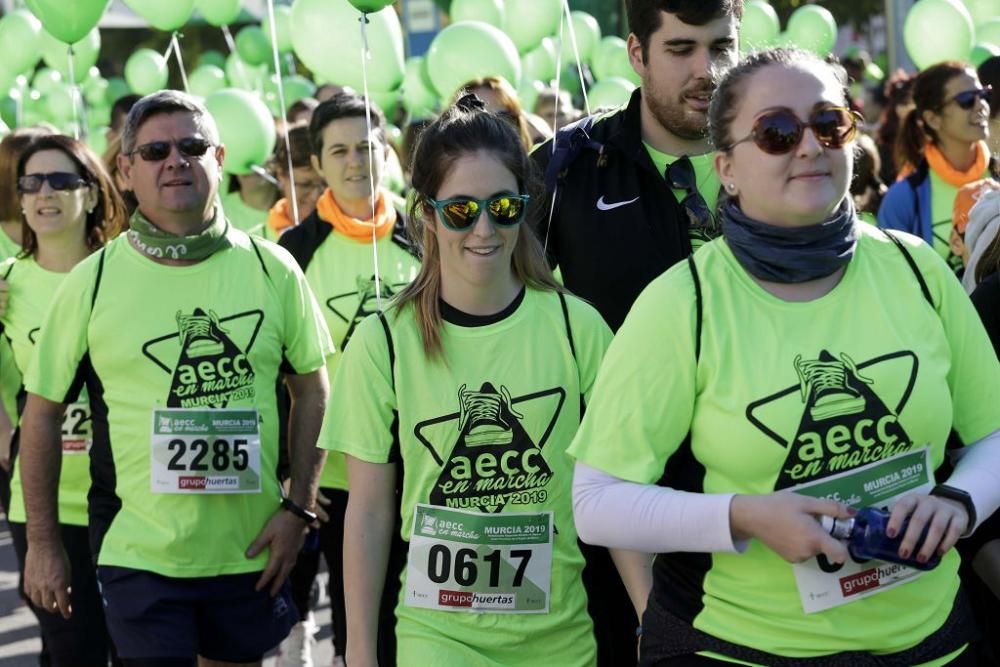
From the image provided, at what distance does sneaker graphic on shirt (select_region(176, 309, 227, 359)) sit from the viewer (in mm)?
4434

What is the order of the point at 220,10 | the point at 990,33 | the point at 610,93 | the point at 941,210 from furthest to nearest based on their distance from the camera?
1. the point at 610,93
2. the point at 220,10
3. the point at 990,33
4. the point at 941,210

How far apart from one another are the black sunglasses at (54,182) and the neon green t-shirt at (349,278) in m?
0.90

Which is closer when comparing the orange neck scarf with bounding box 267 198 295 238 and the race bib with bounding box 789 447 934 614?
the race bib with bounding box 789 447 934 614

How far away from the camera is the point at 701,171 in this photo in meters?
3.97

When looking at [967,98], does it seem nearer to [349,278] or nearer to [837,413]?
[349,278]

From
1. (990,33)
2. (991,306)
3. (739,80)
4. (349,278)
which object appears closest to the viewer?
(739,80)

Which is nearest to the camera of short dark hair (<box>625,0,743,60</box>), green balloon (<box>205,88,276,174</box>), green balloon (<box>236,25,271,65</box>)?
short dark hair (<box>625,0,743,60</box>)

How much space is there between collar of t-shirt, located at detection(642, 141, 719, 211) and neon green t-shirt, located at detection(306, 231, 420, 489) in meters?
1.81

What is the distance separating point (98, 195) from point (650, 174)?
252 centimetres

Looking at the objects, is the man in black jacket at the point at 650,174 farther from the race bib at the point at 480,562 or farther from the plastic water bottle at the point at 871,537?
the plastic water bottle at the point at 871,537

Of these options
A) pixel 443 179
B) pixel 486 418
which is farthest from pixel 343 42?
pixel 486 418

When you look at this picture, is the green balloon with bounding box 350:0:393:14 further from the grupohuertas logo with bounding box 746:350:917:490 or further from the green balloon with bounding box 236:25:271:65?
the green balloon with bounding box 236:25:271:65

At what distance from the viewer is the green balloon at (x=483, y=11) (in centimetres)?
941

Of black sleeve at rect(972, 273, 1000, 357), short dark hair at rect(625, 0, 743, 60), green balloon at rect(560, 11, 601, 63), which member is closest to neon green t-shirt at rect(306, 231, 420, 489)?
short dark hair at rect(625, 0, 743, 60)
